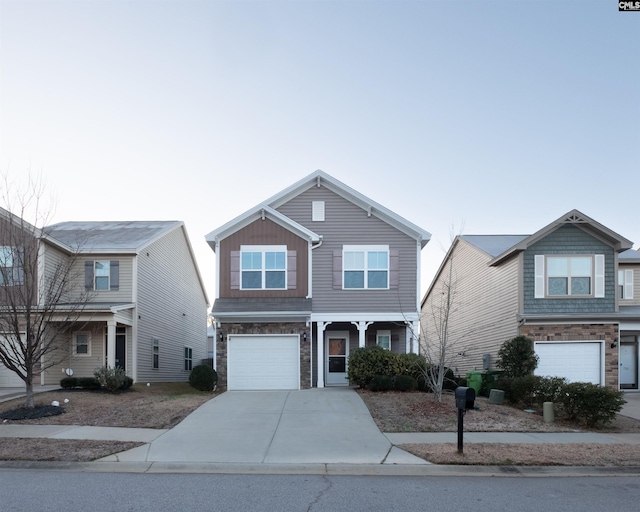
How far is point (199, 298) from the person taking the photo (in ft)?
112

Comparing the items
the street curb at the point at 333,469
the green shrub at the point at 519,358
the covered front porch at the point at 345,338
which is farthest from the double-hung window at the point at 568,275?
the street curb at the point at 333,469

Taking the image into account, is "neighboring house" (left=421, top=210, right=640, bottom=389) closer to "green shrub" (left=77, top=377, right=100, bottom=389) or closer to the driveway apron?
the driveway apron

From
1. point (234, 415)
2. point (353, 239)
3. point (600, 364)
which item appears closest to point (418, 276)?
point (353, 239)

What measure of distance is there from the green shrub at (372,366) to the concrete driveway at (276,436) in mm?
1855

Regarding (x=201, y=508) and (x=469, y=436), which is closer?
(x=201, y=508)

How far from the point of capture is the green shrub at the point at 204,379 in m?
19.4

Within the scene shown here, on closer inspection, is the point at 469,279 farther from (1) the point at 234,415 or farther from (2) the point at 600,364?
(1) the point at 234,415

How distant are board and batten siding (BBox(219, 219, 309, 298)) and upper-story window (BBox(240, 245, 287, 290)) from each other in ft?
0.59

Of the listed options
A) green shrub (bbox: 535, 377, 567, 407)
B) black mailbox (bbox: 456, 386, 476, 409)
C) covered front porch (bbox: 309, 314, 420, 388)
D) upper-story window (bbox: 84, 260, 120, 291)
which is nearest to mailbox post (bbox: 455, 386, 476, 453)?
black mailbox (bbox: 456, 386, 476, 409)

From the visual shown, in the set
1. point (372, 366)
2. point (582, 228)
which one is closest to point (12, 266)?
point (372, 366)

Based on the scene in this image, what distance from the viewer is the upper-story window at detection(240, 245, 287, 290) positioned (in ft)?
68.6

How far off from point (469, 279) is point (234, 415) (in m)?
16.3

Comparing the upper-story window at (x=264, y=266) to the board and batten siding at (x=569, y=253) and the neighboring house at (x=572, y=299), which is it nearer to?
the neighboring house at (x=572, y=299)

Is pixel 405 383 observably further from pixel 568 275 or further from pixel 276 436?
pixel 568 275
